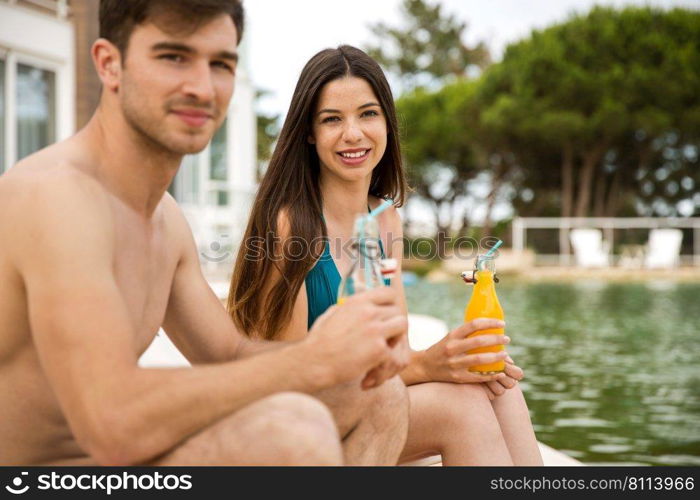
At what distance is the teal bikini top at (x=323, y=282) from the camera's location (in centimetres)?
282

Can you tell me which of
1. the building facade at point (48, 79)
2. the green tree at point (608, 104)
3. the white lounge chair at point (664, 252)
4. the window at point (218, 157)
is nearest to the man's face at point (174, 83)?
the building facade at point (48, 79)

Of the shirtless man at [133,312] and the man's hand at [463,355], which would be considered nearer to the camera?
the shirtless man at [133,312]

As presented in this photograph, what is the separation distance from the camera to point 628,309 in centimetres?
1397

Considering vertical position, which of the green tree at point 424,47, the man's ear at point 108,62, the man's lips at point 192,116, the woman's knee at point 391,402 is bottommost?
the woman's knee at point 391,402

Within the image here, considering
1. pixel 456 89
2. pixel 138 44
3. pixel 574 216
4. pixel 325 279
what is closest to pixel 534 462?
pixel 325 279

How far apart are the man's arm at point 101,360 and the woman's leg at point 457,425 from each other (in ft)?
3.22

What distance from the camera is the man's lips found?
1.55 meters

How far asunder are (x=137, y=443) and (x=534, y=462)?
57.6 inches

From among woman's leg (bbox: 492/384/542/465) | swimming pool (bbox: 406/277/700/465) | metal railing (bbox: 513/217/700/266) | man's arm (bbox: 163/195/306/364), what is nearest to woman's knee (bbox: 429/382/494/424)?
woman's leg (bbox: 492/384/542/465)

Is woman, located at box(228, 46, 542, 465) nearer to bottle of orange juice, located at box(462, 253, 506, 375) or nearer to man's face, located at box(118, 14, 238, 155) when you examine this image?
bottle of orange juice, located at box(462, 253, 506, 375)

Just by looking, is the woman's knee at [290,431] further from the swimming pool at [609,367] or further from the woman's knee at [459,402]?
the swimming pool at [609,367]

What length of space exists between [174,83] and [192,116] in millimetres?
66

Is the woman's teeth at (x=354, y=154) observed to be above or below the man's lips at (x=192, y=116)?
above
